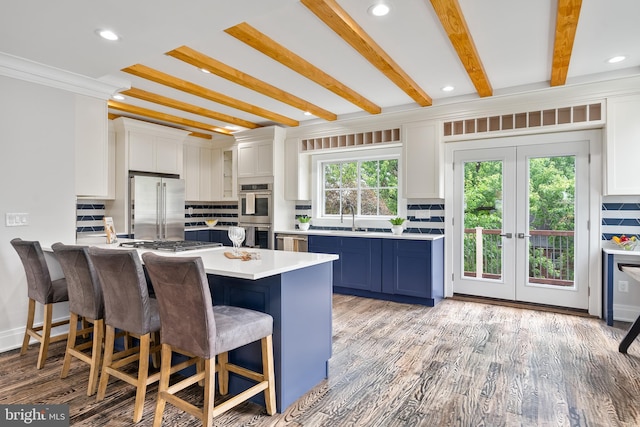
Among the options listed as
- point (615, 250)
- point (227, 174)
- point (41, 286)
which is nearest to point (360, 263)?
point (615, 250)

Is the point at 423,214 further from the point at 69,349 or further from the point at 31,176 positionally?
the point at 31,176

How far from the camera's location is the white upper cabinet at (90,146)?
3.52 meters

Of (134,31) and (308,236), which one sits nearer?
(134,31)

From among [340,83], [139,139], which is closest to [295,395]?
[340,83]

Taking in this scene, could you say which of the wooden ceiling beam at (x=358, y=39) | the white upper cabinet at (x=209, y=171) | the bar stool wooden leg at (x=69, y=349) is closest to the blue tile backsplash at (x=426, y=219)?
the wooden ceiling beam at (x=358, y=39)

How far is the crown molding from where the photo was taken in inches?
116

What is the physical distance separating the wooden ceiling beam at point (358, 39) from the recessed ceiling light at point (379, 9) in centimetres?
17

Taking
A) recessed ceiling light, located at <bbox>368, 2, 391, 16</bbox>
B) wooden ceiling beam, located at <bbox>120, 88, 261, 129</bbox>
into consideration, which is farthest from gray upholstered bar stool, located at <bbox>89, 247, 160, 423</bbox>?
wooden ceiling beam, located at <bbox>120, 88, 261, 129</bbox>

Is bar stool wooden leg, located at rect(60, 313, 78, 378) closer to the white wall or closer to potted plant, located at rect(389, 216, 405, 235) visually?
the white wall

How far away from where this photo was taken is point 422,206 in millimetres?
4973

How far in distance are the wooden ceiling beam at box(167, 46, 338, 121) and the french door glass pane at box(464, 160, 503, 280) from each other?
2.20 meters

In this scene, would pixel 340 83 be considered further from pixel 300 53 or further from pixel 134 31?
pixel 134 31

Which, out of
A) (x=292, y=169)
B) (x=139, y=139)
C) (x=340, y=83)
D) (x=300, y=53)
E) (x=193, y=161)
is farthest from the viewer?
(x=193, y=161)

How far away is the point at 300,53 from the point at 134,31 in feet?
4.29
